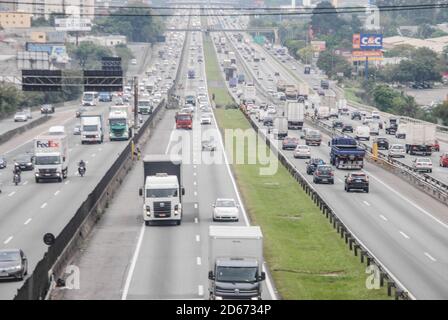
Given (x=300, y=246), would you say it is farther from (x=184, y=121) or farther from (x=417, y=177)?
(x=184, y=121)

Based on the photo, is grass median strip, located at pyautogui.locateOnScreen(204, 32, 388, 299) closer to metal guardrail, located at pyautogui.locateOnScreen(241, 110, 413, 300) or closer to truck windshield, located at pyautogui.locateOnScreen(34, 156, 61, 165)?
metal guardrail, located at pyautogui.locateOnScreen(241, 110, 413, 300)

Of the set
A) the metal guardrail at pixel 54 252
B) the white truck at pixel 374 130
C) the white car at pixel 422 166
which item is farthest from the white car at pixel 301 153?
the white truck at pixel 374 130

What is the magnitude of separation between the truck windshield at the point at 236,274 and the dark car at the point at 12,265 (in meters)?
10.0

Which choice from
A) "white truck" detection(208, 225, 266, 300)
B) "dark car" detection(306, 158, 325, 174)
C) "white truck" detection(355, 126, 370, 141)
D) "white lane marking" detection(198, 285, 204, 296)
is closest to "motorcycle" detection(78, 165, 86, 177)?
"dark car" detection(306, 158, 325, 174)

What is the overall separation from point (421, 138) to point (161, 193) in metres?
53.1

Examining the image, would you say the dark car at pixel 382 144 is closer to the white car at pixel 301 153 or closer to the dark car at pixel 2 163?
the white car at pixel 301 153

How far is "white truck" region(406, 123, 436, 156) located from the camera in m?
107

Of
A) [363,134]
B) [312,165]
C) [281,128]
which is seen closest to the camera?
[312,165]

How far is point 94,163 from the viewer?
313 ft

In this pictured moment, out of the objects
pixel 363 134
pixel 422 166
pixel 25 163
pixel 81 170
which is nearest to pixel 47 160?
pixel 81 170

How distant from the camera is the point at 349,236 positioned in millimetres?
53656

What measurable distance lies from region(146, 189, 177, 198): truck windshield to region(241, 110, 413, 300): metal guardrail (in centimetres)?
827

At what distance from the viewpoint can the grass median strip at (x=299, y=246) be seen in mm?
42875

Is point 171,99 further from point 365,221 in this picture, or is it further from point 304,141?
point 365,221
